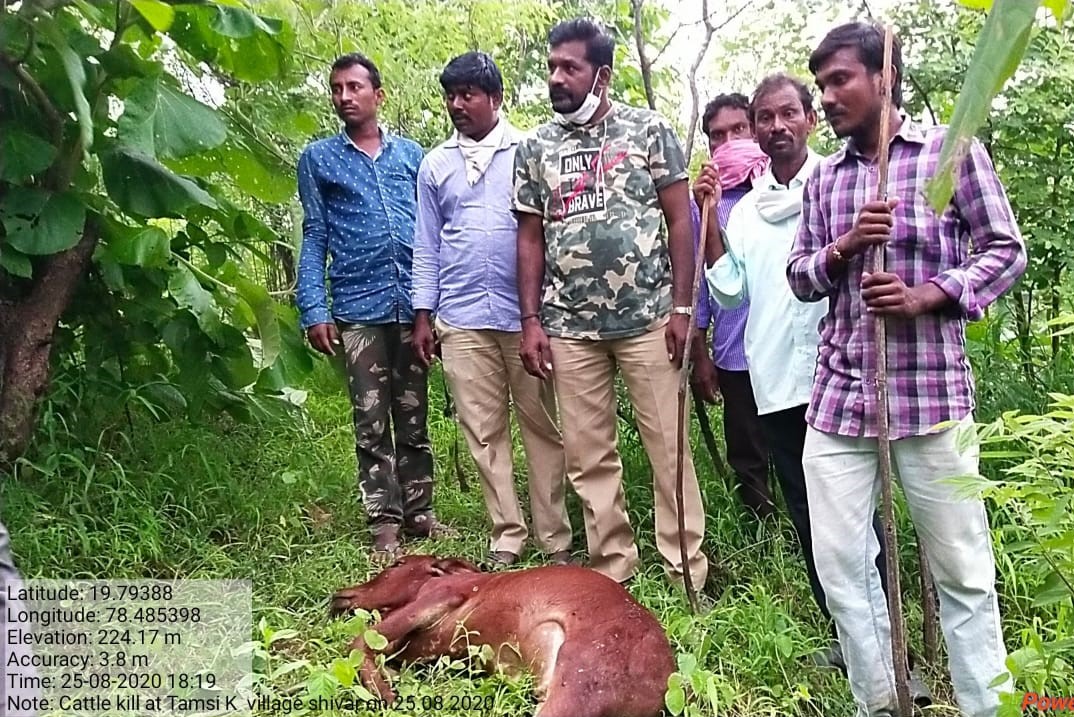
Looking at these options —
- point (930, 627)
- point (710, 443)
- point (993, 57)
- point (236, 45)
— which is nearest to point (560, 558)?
point (710, 443)

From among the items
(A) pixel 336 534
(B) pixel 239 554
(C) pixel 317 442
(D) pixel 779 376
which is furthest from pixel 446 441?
(D) pixel 779 376

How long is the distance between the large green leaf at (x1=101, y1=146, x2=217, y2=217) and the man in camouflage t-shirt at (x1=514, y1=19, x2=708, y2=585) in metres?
1.29

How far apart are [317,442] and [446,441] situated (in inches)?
28.8

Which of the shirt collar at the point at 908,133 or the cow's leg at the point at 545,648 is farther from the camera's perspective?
the cow's leg at the point at 545,648

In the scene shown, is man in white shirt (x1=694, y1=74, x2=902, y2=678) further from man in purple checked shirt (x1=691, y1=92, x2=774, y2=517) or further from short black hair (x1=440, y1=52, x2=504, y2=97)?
short black hair (x1=440, y1=52, x2=504, y2=97)

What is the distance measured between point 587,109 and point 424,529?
1.93m

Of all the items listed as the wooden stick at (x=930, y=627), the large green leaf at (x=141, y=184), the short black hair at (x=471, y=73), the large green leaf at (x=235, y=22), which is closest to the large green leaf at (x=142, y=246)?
the large green leaf at (x=141, y=184)

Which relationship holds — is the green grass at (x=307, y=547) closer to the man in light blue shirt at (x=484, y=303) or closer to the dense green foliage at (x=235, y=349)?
the dense green foliage at (x=235, y=349)

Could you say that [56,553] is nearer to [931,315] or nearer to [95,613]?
[95,613]

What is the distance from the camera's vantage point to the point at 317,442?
527cm

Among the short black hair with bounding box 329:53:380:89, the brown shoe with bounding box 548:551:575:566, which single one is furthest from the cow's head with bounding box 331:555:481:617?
the short black hair with bounding box 329:53:380:89

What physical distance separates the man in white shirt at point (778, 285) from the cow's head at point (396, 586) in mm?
1128

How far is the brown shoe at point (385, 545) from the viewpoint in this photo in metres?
3.96

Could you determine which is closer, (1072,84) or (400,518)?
(1072,84)
